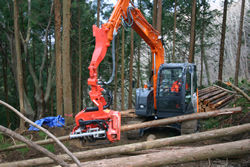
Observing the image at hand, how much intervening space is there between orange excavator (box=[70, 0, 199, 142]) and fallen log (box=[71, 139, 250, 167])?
0.95 metres

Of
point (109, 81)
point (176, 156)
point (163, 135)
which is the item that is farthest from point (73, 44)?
point (176, 156)

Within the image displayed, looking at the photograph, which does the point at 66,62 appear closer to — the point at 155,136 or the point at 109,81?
the point at 109,81

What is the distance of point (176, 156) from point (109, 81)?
228cm

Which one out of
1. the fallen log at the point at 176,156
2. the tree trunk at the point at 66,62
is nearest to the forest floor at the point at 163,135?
the tree trunk at the point at 66,62

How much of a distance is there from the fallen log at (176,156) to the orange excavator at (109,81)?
3.12ft

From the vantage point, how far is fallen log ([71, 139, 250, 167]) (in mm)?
3211

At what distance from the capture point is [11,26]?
15.1 meters

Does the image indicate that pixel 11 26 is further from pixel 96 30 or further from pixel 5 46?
pixel 96 30

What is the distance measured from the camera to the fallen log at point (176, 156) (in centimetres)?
321

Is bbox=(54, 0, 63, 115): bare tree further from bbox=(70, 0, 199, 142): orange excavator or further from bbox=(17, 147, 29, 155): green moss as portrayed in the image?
bbox=(70, 0, 199, 142): orange excavator

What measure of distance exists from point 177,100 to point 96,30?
3.56m

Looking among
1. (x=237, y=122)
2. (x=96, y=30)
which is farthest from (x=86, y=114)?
(x=237, y=122)

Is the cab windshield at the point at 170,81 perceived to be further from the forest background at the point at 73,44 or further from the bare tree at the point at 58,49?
the bare tree at the point at 58,49

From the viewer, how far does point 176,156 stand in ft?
10.8
